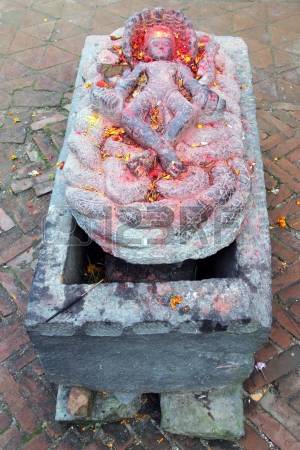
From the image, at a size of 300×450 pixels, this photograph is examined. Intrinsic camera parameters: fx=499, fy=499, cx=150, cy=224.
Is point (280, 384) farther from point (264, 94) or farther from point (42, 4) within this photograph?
point (42, 4)

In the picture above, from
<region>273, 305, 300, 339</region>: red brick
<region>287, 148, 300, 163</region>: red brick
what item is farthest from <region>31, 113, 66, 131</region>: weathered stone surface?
<region>273, 305, 300, 339</region>: red brick

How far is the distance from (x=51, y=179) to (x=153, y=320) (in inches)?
72.7

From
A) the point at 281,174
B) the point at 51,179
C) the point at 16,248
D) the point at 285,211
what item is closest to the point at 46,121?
the point at 51,179

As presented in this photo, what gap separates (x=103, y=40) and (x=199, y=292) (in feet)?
6.55

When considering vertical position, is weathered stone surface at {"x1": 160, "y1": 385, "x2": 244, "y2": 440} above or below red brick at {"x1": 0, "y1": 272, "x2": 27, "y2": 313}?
below

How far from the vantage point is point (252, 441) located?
7.84ft

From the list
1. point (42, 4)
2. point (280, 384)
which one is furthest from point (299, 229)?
point (42, 4)

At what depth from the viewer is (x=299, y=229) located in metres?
3.19

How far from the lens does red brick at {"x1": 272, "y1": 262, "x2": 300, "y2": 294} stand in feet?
9.59

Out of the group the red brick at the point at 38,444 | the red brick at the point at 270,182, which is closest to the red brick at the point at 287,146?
the red brick at the point at 270,182

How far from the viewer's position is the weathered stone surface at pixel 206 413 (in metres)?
2.34

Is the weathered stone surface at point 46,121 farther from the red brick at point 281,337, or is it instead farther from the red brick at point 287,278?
the red brick at point 281,337

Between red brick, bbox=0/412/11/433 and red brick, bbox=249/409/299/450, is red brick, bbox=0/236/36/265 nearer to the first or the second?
red brick, bbox=0/412/11/433

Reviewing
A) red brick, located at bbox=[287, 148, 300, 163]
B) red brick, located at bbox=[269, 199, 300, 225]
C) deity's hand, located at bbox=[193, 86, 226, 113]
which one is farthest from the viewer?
red brick, located at bbox=[287, 148, 300, 163]
